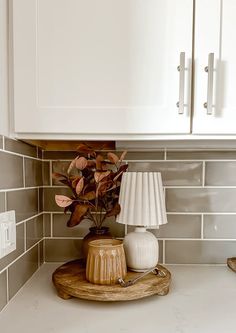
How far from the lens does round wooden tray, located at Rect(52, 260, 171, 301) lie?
718 millimetres

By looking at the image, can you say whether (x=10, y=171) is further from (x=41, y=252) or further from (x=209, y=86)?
(x=209, y=86)

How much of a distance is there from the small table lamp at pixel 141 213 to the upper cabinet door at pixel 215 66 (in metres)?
0.22

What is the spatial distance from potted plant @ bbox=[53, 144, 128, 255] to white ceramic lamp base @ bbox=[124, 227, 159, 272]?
0.10 meters

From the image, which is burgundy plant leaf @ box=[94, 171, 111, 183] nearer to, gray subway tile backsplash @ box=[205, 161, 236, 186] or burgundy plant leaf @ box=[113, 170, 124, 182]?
burgundy plant leaf @ box=[113, 170, 124, 182]

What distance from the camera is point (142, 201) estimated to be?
0.84 meters

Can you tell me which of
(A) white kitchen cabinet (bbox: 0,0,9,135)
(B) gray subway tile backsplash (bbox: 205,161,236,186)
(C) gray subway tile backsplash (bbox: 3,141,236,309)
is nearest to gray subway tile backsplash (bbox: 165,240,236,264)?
(C) gray subway tile backsplash (bbox: 3,141,236,309)

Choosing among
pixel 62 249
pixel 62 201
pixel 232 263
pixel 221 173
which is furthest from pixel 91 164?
pixel 232 263

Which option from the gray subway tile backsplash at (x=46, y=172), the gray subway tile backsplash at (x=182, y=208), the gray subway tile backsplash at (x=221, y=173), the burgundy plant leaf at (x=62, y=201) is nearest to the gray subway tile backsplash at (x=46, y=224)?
the gray subway tile backsplash at (x=182, y=208)

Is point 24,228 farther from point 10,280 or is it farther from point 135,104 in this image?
point 135,104

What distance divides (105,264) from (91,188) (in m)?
0.26

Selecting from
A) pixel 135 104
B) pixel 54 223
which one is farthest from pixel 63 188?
pixel 135 104

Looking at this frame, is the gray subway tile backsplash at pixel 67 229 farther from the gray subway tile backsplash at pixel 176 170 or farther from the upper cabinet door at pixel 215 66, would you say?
the upper cabinet door at pixel 215 66

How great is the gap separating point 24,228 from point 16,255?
92 mm

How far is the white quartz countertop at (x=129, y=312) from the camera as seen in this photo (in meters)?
0.64
